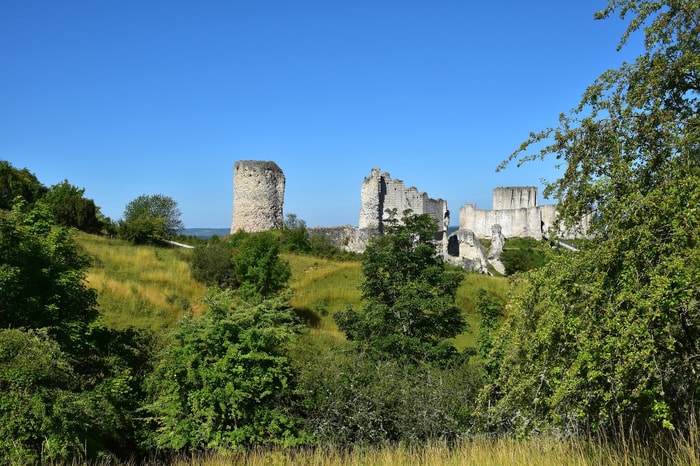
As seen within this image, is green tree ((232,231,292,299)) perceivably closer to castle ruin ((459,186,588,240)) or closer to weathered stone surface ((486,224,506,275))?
weathered stone surface ((486,224,506,275))

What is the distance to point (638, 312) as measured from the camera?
4406 millimetres

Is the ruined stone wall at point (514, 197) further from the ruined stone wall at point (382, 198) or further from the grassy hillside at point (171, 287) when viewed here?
the grassy hillside at point (171, 287)

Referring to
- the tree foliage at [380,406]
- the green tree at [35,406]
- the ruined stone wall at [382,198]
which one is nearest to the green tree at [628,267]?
the tree foliage at [380,406]

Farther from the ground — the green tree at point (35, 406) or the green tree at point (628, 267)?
the green tree at point (628, 267)

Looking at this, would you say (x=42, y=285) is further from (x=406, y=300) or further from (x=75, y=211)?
(x=75, y=211)

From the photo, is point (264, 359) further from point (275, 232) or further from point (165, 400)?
point (275, 232)

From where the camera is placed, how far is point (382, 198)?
4138 centimetres

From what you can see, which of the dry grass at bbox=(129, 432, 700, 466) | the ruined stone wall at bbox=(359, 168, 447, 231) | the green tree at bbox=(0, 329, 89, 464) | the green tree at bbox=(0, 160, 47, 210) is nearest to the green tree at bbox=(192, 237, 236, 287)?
the green tree at bbox=(0, 160, 47, 210)

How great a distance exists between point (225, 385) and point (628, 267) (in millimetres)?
5289

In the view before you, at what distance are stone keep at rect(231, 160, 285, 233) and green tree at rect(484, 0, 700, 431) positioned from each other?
101ft

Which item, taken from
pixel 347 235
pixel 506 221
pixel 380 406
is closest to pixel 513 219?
pixel 506 221

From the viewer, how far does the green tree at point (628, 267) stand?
4.28 meters

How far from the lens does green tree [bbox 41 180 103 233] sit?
1019 inches

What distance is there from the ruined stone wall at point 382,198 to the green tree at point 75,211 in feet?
59.9
